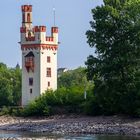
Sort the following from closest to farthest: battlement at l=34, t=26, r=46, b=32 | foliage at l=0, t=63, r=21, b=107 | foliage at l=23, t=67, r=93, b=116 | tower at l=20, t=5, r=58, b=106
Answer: foliage at l=23, t=67, r=93, b=116
tower at l=20, t=5, r=58, b=106
battlement at l=34, t=26, r=46, b=32
foliage at l=0, t=63, r=21, b=107

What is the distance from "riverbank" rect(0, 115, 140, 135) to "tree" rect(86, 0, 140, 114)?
271 centimetres

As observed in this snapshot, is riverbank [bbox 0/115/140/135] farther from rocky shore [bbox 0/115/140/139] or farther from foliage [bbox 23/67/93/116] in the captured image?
foliage [bbox 23/67/93/116]

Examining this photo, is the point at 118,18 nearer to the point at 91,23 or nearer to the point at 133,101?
the point at 91,23

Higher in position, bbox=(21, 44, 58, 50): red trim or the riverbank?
bbox=(21, 44, 58, 50): red trim

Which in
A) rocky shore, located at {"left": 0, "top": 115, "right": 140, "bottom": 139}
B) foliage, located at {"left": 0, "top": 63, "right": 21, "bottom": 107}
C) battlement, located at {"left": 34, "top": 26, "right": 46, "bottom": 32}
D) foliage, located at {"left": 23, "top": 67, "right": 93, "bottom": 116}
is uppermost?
battlement, located at {"left": 34, "top": 26, "right": 46, "bottom": 32}

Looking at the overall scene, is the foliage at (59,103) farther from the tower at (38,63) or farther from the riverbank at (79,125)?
the tower at (38,63)

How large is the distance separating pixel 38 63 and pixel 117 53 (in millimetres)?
27951

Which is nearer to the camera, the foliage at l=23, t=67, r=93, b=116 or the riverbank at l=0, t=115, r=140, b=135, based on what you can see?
the riverbank at l=0, t=115, r=140, b=135

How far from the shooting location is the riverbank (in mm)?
Result: 77875

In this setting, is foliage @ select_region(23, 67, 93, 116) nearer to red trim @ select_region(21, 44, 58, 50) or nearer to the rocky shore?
the rocky shore

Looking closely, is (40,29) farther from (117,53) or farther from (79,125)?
(79,125)

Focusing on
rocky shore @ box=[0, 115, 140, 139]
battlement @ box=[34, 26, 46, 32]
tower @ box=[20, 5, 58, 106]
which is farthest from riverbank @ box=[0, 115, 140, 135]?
battlement @ box=[34, 26, 46, 32]

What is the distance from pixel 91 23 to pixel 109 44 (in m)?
3.23

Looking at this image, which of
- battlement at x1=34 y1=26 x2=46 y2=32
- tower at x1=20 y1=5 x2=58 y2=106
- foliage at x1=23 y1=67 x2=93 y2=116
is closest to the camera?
foliage at x1=23 y1=67 x2=93 y2=116
